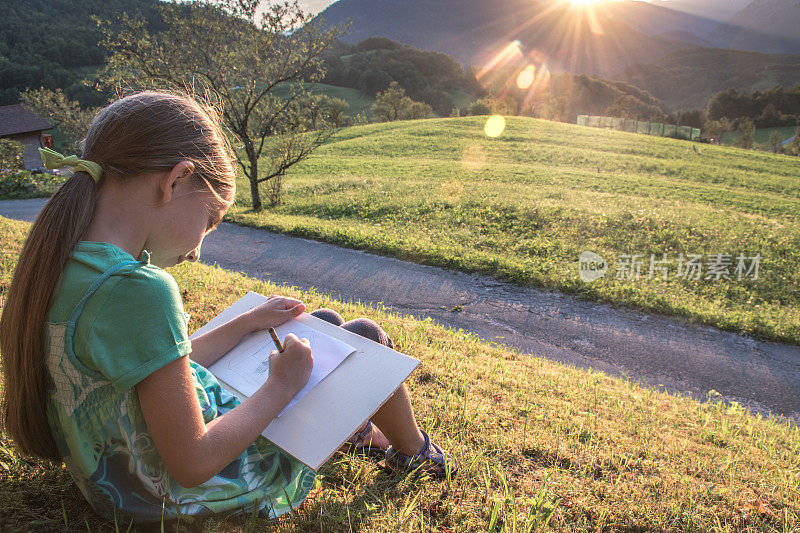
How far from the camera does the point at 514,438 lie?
298cm

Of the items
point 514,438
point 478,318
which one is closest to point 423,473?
point 514,438

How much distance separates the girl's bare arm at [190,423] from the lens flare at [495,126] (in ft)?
84.4

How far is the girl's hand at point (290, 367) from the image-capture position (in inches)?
65.8

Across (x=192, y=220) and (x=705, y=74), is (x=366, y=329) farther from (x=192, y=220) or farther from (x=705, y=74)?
(x=705, y=74)

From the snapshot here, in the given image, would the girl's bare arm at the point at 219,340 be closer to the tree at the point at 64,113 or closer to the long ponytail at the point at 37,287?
the long ponytail at the point at 37,287

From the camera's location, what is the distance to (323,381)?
1.90 m

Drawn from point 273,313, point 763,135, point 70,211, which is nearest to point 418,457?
point 273,313

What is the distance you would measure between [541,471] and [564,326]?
378cm

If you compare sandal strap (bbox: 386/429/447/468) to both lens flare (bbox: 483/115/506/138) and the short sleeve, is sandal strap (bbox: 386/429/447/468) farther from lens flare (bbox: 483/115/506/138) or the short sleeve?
lens flare (bbox: 483/115/506/138)

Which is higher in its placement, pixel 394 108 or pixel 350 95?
pixel 350 95

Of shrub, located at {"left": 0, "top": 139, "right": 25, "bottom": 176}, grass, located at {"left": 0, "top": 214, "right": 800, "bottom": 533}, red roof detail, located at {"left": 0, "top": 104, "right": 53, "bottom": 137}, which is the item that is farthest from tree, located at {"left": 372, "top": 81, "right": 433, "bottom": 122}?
grass, located at {"left": 0, "top": 214, "right": 800, "bottom": 533}

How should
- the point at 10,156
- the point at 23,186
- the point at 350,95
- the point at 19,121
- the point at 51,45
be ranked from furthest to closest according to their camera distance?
the point at 350,95, the point at 51,45, the point at 19,121, the point at 10,156, the point at 23,186

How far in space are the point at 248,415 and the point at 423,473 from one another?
1222mm

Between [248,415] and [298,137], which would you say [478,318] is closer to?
[248,415]
